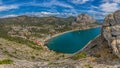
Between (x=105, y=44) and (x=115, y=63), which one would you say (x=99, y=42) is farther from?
(x=115, y=63)

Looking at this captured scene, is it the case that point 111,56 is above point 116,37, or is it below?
below

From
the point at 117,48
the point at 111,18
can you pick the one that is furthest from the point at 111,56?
the point at 111,18

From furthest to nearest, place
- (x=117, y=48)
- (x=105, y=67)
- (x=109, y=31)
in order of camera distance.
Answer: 1. (x=109, y=31)
2. (x=117, y=48)
3. (x=105, y=67)

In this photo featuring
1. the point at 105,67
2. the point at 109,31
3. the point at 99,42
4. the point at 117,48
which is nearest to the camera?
the point at 105,67

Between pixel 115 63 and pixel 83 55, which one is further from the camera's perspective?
pixel 83 55

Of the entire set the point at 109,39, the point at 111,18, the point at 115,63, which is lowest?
the point at 115,63

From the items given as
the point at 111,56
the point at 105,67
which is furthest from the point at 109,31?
the point at 105,67
